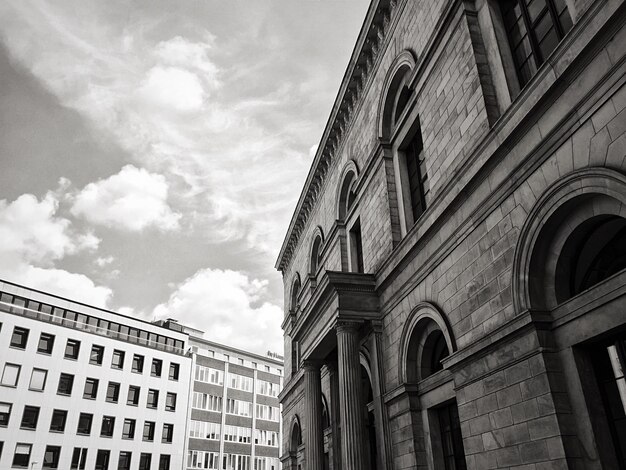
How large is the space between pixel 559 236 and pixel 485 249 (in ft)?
4.90

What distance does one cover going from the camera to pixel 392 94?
14.9 m

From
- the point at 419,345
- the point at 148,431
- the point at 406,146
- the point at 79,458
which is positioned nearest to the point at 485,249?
the point at 419,345

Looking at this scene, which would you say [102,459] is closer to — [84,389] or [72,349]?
[84,389]

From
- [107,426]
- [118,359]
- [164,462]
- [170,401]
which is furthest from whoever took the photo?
[170,401]

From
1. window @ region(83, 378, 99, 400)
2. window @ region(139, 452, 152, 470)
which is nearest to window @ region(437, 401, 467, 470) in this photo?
window @ region(83, 378, 99, 400)

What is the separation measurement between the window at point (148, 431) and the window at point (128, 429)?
3.76 ft

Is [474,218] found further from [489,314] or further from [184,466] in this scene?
[184,466]

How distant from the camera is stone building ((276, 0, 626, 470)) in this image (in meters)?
6.91

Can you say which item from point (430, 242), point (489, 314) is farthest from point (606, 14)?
point (430, 242)

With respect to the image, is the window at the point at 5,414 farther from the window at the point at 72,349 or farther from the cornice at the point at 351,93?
the cornice at the point at 351,93

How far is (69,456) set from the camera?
39.8m

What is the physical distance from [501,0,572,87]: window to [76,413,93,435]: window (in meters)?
43.2

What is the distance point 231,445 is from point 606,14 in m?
55.1

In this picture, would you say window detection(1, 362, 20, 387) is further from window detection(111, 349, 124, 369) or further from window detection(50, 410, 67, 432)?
window detection(111, 349, 124, 369)
